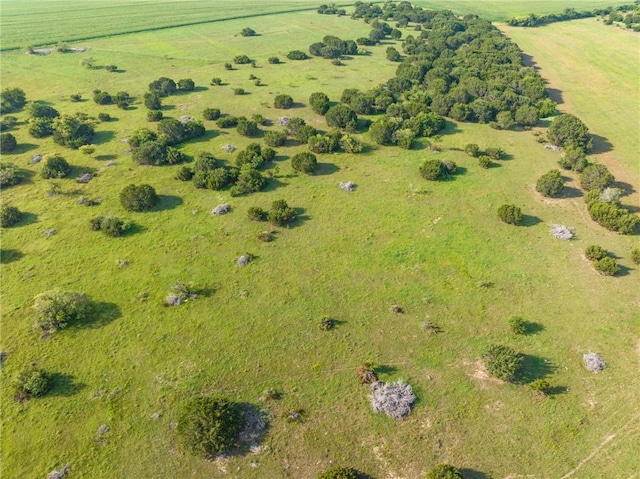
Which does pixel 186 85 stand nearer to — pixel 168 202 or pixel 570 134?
pixel 168 202

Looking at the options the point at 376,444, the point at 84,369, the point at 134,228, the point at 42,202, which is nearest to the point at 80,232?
the point at 134,228

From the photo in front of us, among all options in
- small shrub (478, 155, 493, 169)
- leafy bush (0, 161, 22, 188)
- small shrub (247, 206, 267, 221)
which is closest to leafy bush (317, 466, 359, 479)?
small shrub (247, 206, 267, 221)

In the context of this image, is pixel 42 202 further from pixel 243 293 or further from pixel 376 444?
pixel 376 444

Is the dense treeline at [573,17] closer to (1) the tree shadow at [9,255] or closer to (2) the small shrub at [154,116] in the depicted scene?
(2) the small shrub at [154,116]

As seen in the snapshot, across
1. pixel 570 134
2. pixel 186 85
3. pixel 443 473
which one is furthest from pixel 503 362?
pixel 186 85

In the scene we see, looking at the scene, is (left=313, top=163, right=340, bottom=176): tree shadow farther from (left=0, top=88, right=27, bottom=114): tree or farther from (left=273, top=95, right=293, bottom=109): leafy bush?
(left=0, top=88, right=27, bottom=114): tree

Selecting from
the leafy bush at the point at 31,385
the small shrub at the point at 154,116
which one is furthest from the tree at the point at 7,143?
the leafy bush at the point at 31,385
